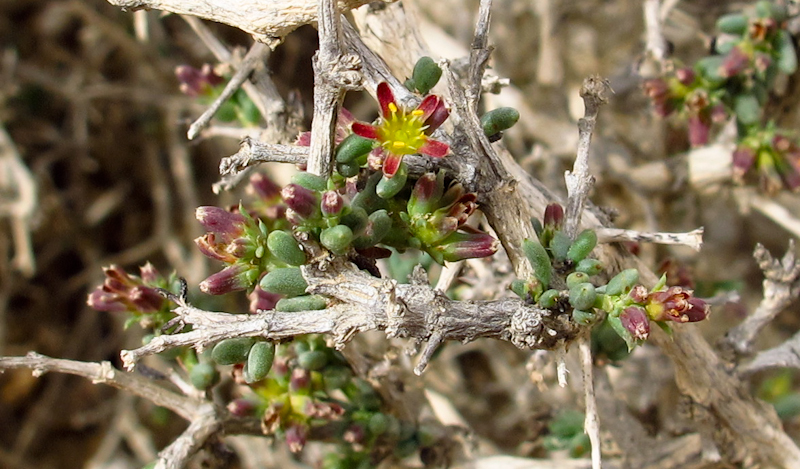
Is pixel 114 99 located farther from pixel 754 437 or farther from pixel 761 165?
pixel 754 437

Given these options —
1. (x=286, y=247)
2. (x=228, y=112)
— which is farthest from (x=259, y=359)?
(x=228, y=112)

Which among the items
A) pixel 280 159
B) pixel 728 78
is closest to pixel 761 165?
pixel 728 78

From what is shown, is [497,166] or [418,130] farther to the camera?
[497,166]

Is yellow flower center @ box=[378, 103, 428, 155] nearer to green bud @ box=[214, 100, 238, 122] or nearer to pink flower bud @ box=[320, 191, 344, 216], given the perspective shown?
pink flower bud @ box=[320, 191, 344, 216]

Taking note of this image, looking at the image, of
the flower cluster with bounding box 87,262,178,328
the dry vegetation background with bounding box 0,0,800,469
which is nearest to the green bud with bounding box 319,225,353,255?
the flower cluster with bounding box 87,262,178,328

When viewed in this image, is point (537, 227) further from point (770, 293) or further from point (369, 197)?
point (770, 293)

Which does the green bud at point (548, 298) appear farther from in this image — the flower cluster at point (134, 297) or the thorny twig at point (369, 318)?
the flower cluster at point (134, 297)
